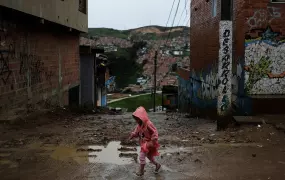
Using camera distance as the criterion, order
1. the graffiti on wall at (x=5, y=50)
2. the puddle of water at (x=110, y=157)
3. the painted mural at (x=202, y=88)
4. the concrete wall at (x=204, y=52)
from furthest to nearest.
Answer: the painted mural at (x=202, y=88) → the concrete wall at (x=204, y=52) → the graffiti on wall at (x=5, y=50) → the puddle of water at (x=110, y=157)

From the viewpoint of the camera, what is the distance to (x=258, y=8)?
9.04m

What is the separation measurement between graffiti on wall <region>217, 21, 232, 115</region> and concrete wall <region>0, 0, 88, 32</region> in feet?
15.8

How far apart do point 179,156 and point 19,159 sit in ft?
8.81

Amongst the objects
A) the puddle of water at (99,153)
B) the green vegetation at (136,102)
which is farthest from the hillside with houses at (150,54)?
the puddle of water at (99,153)

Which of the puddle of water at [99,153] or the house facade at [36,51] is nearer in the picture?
the puddle of water at [99,153]

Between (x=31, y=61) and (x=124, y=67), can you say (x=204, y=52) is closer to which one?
(x=31, y=61)

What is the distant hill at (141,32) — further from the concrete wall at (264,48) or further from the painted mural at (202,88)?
the concrete wall at (264,48)

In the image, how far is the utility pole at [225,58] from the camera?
7.95 m

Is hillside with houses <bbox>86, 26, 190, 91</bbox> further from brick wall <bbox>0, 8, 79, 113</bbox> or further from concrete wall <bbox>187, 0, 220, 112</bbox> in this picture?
brick wall <bbox>0, 8, 79, 113</bbox>

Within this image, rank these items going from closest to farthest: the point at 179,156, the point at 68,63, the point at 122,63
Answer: the point at 179,156, the point at 68,63, the point at 122,63

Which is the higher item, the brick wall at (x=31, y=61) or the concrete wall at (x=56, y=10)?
the concrete wall at (x=56, y=10)

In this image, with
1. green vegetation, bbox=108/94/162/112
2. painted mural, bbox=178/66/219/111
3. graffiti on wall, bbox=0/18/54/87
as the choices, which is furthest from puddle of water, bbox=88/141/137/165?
green vegetation, bbox=108/94/162/112

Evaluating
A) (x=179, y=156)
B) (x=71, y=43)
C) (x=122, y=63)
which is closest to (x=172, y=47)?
(x=122, y=63)

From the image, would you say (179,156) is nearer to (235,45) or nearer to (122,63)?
(235,45)
